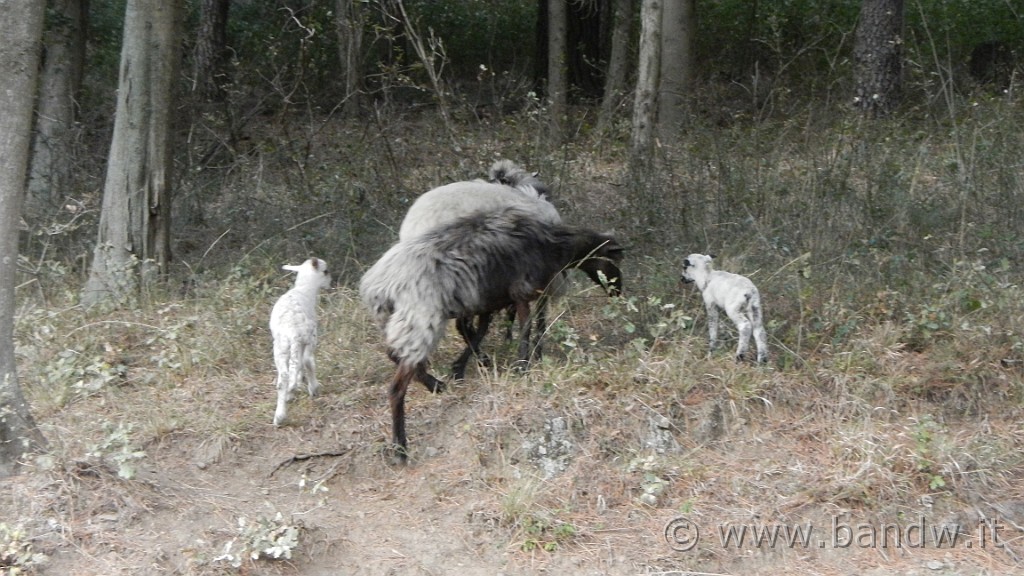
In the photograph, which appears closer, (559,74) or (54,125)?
(54,125)

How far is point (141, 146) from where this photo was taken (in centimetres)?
834

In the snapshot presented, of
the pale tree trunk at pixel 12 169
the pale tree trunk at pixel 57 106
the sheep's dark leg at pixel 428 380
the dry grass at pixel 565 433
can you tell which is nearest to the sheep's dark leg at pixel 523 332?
the dry grass at pixel 565 433

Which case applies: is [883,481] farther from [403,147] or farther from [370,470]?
[403,147]

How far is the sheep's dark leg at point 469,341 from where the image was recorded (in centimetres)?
680

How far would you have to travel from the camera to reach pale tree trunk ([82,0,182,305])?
8.24 meters

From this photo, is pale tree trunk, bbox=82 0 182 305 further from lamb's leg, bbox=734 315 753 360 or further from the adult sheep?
lamb's leg, bbox=734 315 753 360

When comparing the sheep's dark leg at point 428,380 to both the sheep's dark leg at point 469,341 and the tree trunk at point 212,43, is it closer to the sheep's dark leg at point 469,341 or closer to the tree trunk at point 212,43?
the sheep's dark leg at point 469,341

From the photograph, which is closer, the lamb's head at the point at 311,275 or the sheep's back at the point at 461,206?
the lamb's head at the point at 311,275

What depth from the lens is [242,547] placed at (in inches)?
206

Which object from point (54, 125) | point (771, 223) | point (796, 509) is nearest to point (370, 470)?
point (796, 509)

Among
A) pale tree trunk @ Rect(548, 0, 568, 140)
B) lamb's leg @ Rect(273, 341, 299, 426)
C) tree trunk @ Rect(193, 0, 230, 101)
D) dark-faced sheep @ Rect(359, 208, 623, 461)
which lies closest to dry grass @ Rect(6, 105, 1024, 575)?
lamb's leg @ Rect(273, 341, 299, 426)

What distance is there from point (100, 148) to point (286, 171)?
2276 millimetres

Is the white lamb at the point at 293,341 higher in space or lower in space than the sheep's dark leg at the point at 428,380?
higher

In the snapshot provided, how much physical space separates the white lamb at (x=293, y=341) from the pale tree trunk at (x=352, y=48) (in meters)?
4.23
